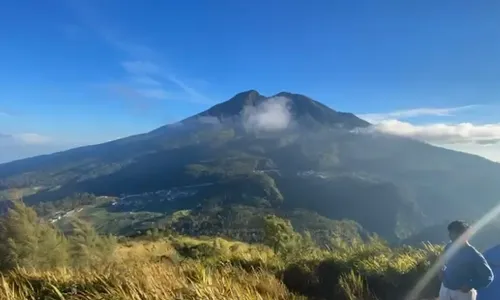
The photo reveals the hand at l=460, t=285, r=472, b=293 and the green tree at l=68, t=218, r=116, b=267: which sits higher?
the hand at l=460, t=285, r=472, b=293

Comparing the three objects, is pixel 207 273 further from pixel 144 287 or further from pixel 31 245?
pixel 31 245

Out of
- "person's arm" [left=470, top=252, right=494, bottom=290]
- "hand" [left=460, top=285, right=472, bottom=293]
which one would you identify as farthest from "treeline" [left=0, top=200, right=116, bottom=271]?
"person's arm" [left=470, top=252, right=494, bottom=290]

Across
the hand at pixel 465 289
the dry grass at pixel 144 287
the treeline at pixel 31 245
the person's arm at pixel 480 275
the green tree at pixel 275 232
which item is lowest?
the green tree at pixel 275 232

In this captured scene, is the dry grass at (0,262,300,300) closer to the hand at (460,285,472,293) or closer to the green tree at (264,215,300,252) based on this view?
the hand at (460,285,472,293)

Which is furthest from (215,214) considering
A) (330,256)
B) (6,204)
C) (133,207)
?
(330,256)

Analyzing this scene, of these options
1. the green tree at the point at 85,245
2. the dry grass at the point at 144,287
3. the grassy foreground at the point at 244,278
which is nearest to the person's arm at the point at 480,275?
the grassy foreground at the point at 244,278

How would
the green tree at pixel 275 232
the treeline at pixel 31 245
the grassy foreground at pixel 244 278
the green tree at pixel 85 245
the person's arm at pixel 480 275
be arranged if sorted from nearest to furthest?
the grassy foreground at pixel 244 278 < the person's arm at pixel 480 275 < the treeline at pixel 31 245 < the green tree at pixel 85 245 < the green tree at pixel 275 232

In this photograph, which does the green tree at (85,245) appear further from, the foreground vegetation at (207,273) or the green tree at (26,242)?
the green tree at (26,242)

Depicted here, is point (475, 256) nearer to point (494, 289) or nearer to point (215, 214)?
→ point (494, 289)
